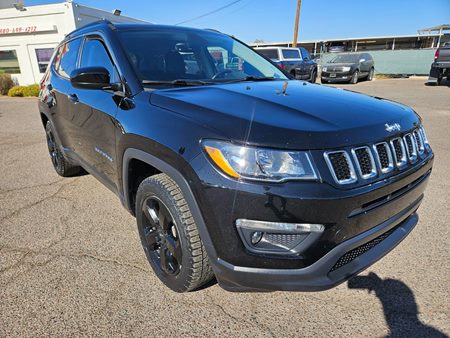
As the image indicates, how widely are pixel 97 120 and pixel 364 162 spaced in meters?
2.06

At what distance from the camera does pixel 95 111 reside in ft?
9.02

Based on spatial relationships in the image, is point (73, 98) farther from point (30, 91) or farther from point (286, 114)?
point (30, 91)

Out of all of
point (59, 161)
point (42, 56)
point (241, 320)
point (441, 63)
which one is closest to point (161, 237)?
point (241, 320)

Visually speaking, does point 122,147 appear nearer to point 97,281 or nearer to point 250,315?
point 97,281

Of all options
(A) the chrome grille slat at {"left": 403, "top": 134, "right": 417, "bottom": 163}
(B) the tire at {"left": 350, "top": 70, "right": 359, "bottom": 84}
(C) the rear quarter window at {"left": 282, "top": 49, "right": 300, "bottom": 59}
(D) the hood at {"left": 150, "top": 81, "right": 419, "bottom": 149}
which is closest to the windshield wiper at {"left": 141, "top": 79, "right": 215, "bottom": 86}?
(D) the hood at {"left": 150, "top": 81, "right": 419, "bottom": 149}

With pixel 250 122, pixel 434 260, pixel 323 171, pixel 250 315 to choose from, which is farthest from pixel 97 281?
pixel 434 260

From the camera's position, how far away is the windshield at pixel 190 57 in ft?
8.49

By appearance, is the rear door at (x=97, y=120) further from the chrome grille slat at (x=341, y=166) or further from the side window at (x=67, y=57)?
the chrome grille slat at (x=341, y=166)

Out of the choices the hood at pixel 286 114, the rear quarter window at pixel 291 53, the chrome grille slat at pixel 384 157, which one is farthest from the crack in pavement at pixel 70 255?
the rear quarter window at pixel 291 53

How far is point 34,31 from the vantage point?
1742 cm

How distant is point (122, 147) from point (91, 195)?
1791mm

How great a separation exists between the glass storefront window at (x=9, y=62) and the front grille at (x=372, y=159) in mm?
21764

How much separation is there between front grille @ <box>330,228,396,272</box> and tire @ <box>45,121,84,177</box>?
11.3ft

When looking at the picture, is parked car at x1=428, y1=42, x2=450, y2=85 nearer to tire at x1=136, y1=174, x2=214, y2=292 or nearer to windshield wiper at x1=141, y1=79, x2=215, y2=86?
windshield wiper at x1=141, y1=79, x2=215, y2=86
